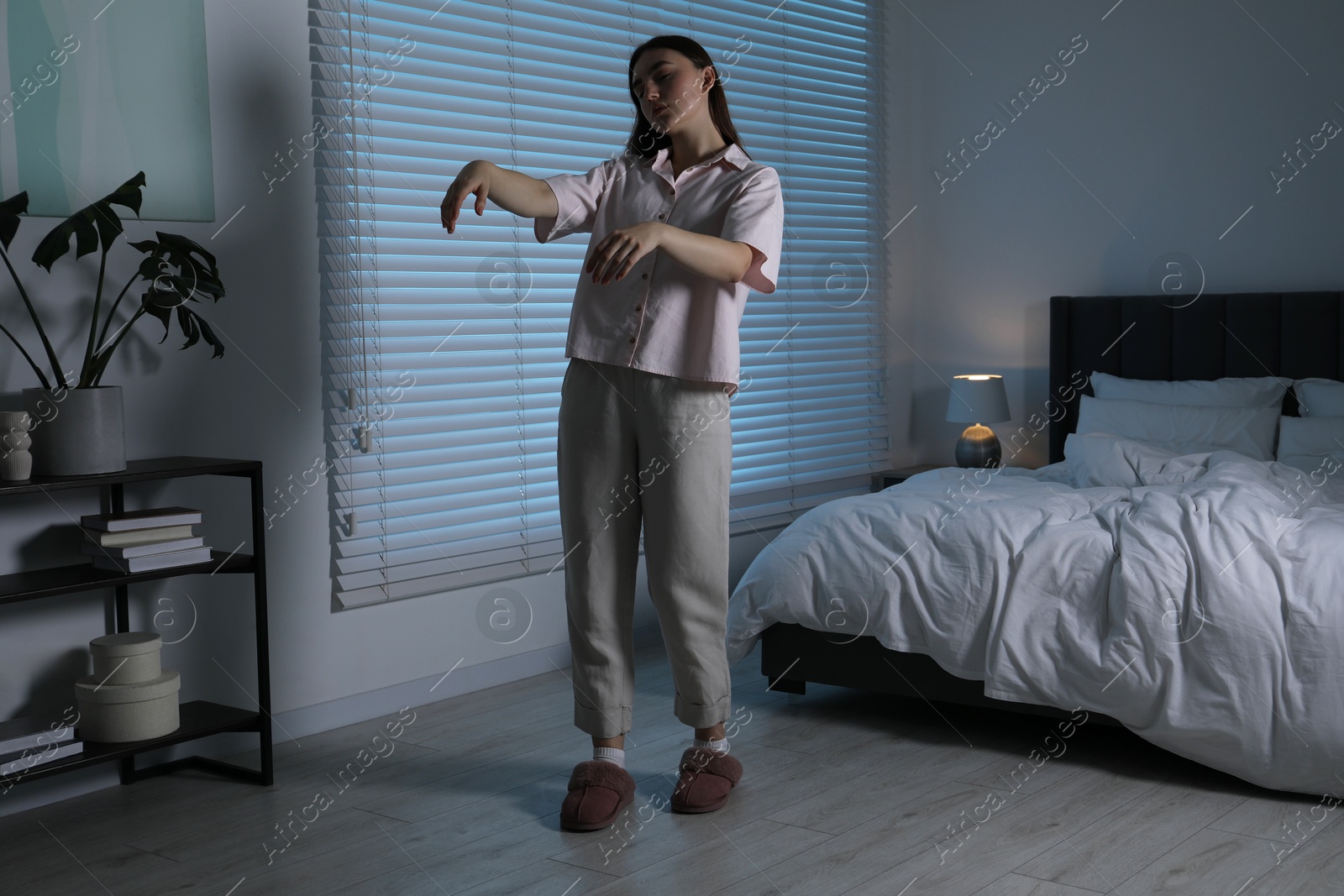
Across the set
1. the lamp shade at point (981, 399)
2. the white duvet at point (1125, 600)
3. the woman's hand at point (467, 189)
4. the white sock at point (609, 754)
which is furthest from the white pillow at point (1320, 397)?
the woman's hand at point (467, 189)

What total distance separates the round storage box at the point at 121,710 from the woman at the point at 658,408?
2.93ft

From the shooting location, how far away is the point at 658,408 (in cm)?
240

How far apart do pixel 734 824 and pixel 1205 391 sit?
281 cm

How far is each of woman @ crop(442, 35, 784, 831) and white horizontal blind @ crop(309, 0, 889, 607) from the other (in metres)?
0.92

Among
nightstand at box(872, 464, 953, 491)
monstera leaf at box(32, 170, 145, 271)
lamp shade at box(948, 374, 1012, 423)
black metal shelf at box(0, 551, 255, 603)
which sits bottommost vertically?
nightstand at box(872, 464, 953, 491)

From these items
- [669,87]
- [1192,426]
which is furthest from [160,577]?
[1192,426]

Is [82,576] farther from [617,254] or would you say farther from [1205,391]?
[1205,391]

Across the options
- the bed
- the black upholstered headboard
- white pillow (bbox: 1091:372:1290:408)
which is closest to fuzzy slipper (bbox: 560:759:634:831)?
the bed

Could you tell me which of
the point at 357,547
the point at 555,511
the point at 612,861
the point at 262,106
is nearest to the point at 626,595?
the point at 612,861

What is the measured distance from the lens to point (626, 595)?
2.54 meters

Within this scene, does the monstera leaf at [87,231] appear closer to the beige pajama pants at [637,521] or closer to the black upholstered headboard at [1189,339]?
the beige pajama pants at [637,521]

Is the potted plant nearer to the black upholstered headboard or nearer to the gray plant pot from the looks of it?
the gray plant pot

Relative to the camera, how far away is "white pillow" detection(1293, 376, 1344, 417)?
404 cm

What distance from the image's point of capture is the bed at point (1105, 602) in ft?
8.34
